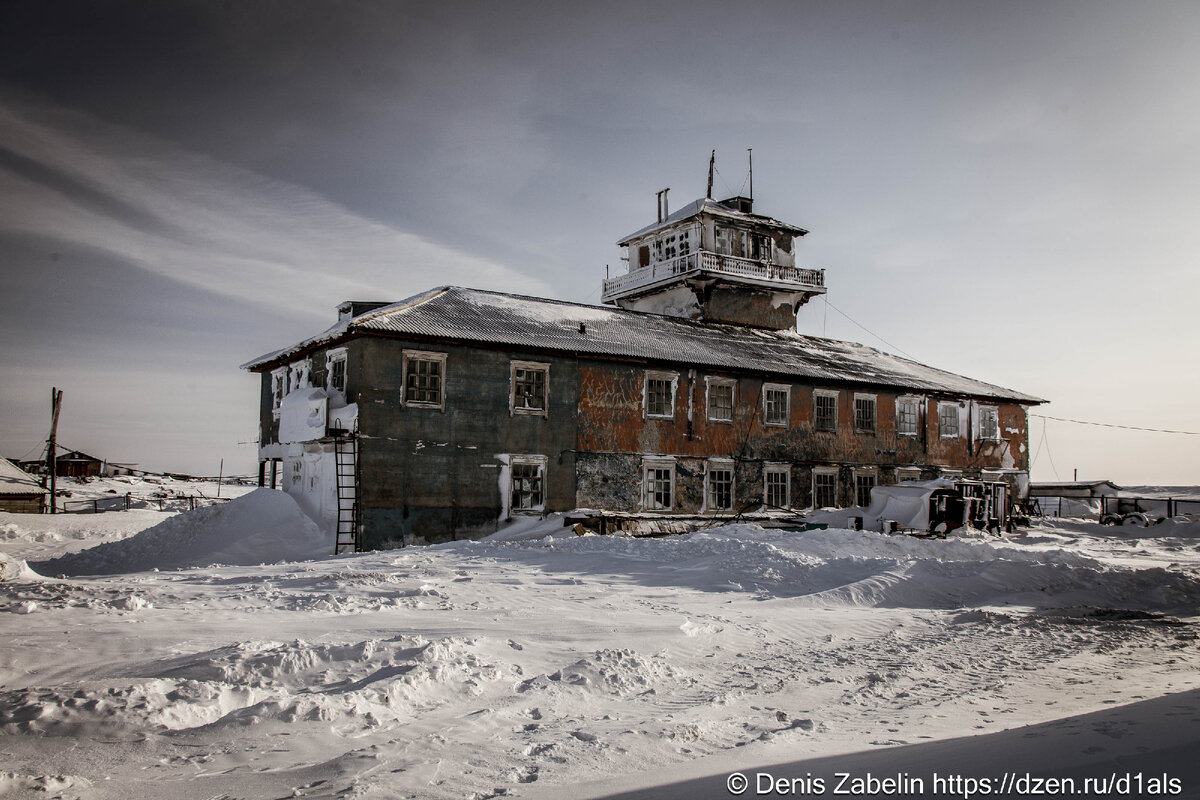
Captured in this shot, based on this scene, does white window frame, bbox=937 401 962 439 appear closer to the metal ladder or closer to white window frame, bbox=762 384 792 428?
white window frame, bbox=762 384 792 428

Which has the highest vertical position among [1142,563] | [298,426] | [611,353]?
[611,353]

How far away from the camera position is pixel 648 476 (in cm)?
2558

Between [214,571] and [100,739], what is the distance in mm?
8416

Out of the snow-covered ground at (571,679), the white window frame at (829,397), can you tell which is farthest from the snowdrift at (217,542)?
the white window frame at (829,397)

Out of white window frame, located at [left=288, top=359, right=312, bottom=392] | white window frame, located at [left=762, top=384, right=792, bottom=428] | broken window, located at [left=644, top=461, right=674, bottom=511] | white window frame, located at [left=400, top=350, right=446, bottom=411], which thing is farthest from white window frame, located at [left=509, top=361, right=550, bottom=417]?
white window frame, located at [left=762, top=384, right=792, bottom=428]

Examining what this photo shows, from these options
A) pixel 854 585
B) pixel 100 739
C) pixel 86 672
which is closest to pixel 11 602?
pixel 86 672

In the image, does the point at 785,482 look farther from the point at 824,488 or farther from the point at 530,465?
the point at 530,465

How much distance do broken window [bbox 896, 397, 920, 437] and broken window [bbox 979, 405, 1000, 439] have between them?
3892 millimetres

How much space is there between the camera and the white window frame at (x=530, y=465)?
23.0m

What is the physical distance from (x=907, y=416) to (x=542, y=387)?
15538 mm

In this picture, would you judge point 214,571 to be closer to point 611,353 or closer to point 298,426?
point 298,426

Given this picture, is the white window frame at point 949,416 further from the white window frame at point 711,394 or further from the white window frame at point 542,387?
the white window frame at point 542,387

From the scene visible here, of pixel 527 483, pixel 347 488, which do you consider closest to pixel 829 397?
pixel 527 483

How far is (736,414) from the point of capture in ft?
90.9
